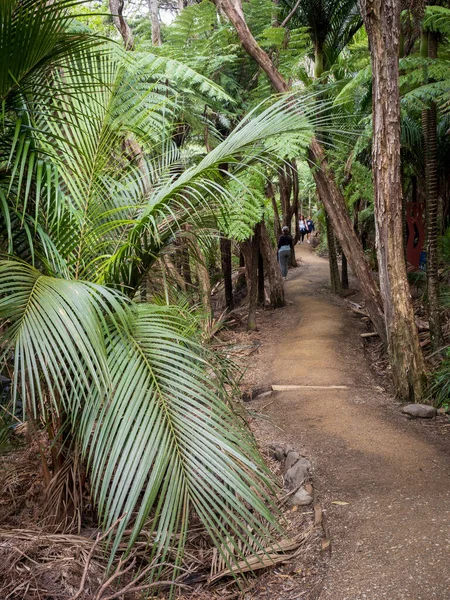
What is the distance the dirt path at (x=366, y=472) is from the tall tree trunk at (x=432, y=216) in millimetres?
1080

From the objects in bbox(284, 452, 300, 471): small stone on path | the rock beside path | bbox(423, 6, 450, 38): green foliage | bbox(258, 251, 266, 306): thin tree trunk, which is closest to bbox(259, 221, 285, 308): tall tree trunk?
bbox(258, 251, 266, 306): thin tree trunk

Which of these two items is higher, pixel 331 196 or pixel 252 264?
pixel 331 196

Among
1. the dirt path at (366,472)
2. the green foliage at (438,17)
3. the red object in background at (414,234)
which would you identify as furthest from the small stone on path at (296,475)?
the red object in background at (414,234)

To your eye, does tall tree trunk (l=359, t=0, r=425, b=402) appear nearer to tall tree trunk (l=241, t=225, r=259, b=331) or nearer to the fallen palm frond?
the fallen palm frond

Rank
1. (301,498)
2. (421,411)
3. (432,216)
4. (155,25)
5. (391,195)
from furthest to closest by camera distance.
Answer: (155,25)
(432,216)
(391,195)
(421,411)
(301,498)

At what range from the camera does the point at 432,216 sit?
6934 millimetres

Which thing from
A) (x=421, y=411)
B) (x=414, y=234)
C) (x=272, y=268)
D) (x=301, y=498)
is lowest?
(x=421, y=411)

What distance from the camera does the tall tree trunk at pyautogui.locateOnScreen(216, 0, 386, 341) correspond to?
7.24 metres

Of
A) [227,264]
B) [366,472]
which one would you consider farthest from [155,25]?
[366,472]

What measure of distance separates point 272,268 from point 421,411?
5.92 meters

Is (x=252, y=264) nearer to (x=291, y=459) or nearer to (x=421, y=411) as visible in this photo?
(x=421, y=411)

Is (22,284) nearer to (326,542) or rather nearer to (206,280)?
(326,542)

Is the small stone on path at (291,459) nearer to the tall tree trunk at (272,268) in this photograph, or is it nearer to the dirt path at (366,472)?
the dirt path at (366,472)

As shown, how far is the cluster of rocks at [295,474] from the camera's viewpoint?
4.07m
